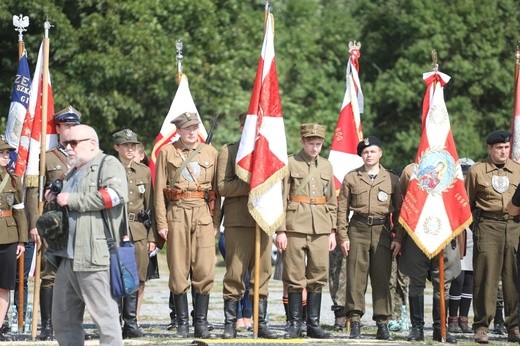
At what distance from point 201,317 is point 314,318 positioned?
1.22 meters

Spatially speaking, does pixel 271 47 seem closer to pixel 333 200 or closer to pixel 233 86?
pixel 333 200

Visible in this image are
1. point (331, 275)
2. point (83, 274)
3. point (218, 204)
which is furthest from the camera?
point (331, 275)

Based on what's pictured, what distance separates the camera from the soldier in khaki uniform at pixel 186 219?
44.1 feet

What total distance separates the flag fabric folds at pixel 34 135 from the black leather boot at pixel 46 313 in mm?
1196

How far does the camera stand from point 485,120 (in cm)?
4272

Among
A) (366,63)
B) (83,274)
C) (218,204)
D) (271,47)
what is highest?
(366,63)

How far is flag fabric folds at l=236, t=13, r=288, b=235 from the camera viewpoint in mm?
13375

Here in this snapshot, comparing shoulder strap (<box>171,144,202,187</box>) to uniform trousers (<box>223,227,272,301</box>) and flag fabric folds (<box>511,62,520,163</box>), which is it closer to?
uniform trousers (<box>223,227,272,301</box>)

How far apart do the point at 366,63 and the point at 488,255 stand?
3013cm

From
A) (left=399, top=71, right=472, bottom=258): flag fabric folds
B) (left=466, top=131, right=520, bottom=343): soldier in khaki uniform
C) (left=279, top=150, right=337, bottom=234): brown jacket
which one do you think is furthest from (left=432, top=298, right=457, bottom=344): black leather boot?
(left=279, top=150, right=337, bottom=234): brown jacket

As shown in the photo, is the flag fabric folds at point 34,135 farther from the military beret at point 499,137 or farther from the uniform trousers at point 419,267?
the military beret at point 499,137

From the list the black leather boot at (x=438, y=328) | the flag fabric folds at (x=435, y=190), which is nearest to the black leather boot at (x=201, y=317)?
the flag fabric folds at (x=435, y=190)

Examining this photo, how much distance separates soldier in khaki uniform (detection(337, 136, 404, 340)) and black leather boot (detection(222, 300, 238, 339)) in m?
1.34

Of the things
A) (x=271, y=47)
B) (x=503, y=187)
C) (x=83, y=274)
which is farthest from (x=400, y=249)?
(x=83, y=274)
